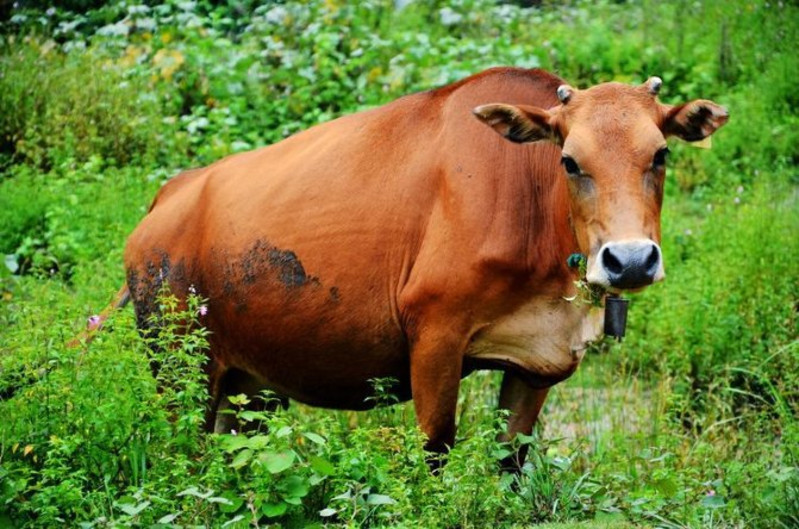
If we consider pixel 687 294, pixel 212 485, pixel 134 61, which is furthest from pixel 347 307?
pixel 134 61

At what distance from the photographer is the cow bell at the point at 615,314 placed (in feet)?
18.0

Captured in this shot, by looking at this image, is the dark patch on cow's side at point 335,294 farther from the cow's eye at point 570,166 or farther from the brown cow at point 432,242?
the cow's eye at point 570,166

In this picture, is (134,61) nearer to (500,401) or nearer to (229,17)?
(229,17)

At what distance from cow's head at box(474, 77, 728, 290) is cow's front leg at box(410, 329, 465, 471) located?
0.76 meters

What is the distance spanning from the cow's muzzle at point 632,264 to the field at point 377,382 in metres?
0.83

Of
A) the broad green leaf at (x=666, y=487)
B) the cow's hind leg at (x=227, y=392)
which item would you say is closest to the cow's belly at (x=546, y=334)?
the broad green leaf at (x=666, y=487)

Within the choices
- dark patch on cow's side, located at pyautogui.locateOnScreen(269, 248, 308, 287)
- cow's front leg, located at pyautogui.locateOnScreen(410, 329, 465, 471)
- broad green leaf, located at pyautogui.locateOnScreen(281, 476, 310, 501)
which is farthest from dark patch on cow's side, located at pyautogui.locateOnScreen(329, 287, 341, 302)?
broad green leaf, located at pyautogui.locateOnScreen(281, 476, 310, 501)

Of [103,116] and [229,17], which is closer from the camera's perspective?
[103,116]

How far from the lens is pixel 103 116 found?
1173cm

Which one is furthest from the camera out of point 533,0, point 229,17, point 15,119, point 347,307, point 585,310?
point 533,0

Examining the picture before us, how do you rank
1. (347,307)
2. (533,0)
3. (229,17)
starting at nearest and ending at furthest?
(347,307), (229,17), (533,0)

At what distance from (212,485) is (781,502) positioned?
230 centimetres

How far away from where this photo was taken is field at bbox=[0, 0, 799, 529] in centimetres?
509

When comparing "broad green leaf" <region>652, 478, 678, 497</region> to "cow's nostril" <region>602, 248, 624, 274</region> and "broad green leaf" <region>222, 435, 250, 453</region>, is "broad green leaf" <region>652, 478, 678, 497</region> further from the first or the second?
"broad green leaf" <region>222, 435, 250, 453</region>
